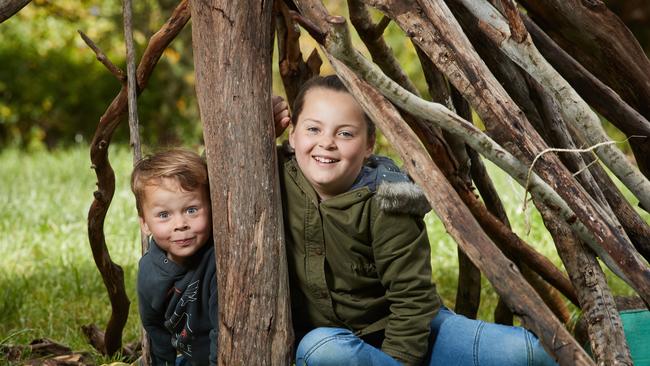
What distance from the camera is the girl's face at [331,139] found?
278 cm

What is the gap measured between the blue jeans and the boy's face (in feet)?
1.41

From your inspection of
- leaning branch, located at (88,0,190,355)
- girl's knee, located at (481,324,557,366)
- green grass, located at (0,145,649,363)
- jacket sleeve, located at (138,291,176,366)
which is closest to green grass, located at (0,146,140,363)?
green grass, located at (0,145,649,363)

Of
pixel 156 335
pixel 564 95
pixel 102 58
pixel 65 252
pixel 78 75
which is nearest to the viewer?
pixel 564 95

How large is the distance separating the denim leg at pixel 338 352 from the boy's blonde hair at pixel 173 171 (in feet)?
1.77

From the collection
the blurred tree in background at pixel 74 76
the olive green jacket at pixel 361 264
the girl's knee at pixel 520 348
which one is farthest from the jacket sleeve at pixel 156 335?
the blurred tree in background at pixel 74 76

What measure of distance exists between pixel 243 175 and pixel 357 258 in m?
0.44

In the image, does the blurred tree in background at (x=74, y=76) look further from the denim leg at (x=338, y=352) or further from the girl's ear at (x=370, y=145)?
the denim leg at (x=338, y=352)

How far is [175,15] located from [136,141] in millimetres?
403

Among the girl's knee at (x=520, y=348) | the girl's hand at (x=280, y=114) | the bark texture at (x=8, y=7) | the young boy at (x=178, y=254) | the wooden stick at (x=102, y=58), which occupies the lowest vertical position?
the girl's knee at (x=520, y=348)

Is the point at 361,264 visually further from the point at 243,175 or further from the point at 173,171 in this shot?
the point at 173,171

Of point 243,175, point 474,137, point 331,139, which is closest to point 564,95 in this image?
point 474,137

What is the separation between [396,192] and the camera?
2.73m

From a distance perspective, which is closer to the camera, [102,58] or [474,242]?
[474,242]

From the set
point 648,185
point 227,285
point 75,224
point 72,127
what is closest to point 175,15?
point 227,285
